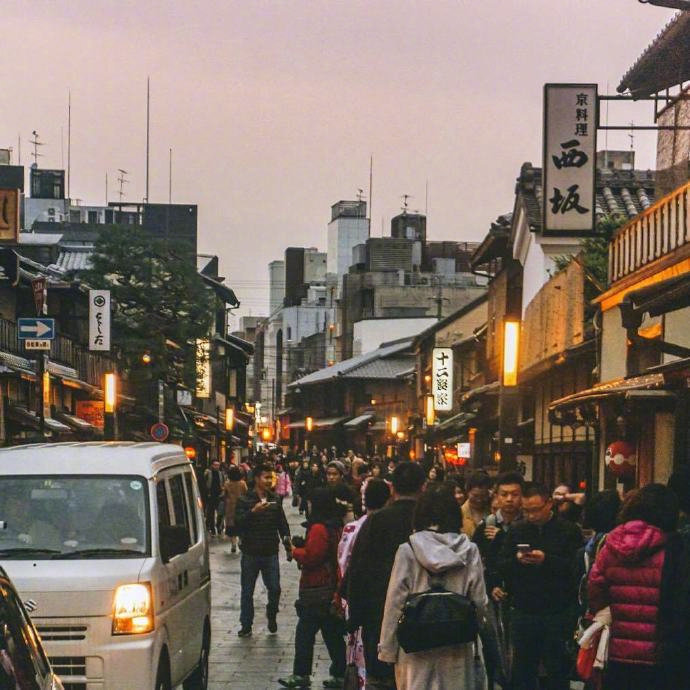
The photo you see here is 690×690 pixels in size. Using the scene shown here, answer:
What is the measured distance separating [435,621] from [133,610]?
2.50 meters

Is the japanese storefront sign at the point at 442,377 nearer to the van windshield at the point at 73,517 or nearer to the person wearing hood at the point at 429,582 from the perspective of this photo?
the van windshield at the point at 73,517

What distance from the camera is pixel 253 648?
15.0m

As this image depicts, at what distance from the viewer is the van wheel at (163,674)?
9234 mm

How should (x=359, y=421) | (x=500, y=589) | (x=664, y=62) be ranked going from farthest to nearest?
(x=359, y=421), (x=664, y=62), (x=500, y=589)

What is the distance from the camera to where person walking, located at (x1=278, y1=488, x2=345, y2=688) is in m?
12.3

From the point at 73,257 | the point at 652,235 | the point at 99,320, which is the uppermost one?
the point at 73,257

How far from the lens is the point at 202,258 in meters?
83.9

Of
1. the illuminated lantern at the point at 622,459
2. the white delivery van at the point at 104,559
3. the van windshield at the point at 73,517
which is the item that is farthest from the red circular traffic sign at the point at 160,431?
the van windshield at the point at 73,517

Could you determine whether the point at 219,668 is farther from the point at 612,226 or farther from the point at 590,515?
the point at 612,226

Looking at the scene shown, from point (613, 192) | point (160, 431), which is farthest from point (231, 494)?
point (160, 431)

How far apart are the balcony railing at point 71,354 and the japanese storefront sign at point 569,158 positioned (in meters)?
17.6

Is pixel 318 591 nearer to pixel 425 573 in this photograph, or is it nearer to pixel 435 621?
pixel 425 573

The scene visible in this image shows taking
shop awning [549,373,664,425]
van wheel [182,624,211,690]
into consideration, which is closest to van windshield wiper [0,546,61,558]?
van wheel [182,624,211,690]

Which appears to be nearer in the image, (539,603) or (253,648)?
(539,603)
